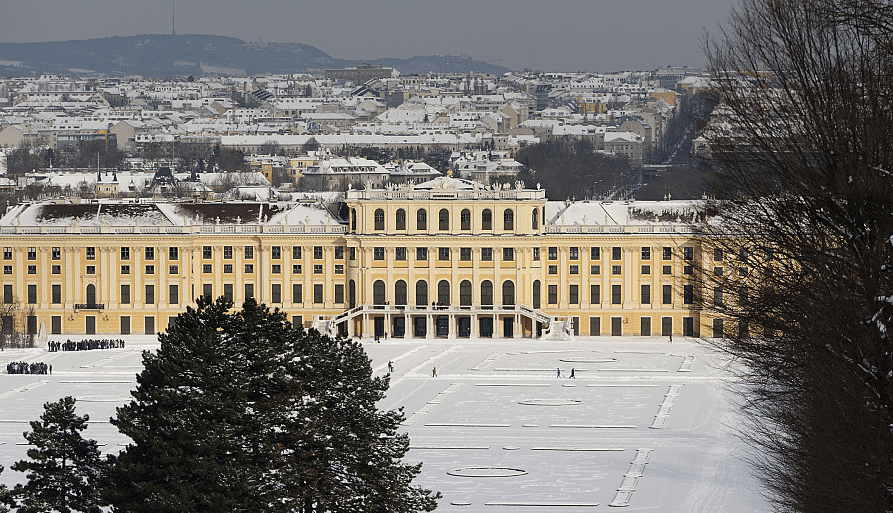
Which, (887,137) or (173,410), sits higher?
(887,137)

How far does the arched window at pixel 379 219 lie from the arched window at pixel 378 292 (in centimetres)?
261

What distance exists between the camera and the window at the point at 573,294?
91.8m

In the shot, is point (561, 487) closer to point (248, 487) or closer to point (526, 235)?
point (248, 487)

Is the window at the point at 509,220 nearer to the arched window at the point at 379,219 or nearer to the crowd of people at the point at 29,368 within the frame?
the arched window at the point at 379,219

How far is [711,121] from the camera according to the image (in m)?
25.0

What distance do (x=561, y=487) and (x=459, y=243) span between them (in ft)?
148

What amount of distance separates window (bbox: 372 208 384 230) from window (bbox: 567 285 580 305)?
9.47m

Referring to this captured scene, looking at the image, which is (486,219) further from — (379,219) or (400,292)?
(400,292)

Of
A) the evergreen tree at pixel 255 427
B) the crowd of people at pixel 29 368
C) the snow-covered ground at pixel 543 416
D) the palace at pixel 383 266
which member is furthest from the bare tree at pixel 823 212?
the palace at pixel 383 266

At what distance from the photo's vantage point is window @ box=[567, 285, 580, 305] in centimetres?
9175

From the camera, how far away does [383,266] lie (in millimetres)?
91875

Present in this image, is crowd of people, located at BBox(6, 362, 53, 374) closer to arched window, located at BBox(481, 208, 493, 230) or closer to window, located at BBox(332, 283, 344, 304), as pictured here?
window, located at BBox(332, 283, 344, 304)

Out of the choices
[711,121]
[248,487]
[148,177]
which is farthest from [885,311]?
[148,177]

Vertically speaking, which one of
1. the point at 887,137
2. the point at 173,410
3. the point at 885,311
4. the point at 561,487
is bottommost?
the point at 561,487
